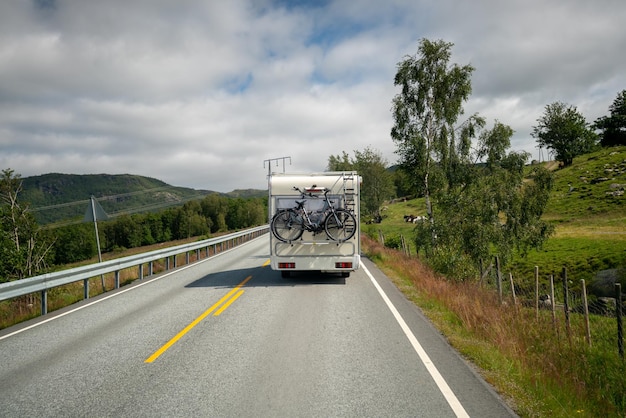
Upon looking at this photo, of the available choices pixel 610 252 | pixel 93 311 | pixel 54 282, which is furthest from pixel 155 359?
pixel 610 252

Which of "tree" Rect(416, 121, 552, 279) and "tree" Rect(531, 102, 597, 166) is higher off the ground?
"tree" Rect(531, 102, 597, 166)

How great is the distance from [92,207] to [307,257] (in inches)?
322

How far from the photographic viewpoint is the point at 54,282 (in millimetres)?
9477

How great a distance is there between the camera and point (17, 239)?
56.2 feet

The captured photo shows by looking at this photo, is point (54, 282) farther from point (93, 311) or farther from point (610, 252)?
point (610, 252)

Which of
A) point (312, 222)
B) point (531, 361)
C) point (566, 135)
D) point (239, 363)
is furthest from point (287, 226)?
point (566, 135)

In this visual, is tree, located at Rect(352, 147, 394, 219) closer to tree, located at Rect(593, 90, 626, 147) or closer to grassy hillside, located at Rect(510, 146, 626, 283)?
grassy hillside, located at Rect(510, 146, 626, 283)

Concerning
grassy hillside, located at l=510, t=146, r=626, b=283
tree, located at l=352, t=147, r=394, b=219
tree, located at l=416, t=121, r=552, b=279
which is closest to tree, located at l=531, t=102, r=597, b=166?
grassy hillside, located at l=510, t=146, r=626, b=283

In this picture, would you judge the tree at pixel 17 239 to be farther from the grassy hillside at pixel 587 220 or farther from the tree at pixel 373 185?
the tree at pixel 373 185

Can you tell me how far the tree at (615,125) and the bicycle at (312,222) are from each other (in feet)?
364

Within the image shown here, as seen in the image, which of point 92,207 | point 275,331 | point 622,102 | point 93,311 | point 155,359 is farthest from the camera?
point 622,102

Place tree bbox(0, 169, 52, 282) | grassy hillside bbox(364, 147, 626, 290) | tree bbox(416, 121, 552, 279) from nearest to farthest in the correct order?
1. tree bbox(0, 169, 52, 282)
2. tree bbox(416, 121, 552, 279)
3. grassy hillside bbox(364, 147, 626, 290)

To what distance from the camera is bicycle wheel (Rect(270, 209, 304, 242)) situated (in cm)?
1154

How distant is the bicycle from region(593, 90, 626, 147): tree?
364 ft
